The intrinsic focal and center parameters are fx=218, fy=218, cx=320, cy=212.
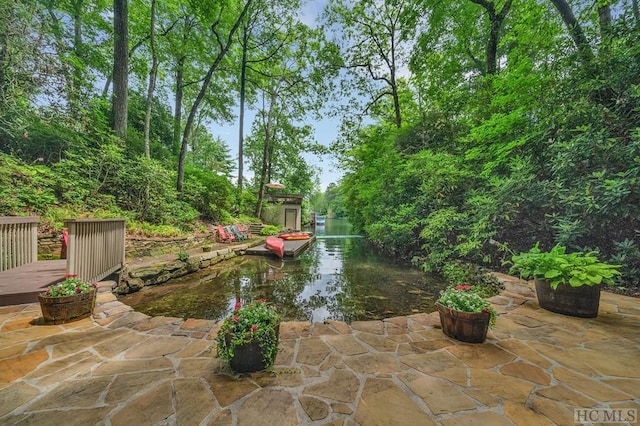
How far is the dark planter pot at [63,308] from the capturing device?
2.35 metres

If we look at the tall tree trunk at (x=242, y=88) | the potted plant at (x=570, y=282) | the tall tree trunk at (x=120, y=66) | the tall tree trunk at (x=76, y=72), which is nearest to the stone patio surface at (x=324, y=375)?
the potted plant at (x=570, y=282)

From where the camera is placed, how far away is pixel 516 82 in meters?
5.13

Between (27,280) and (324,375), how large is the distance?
4.40m

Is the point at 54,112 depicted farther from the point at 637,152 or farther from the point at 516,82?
the point at 637,152

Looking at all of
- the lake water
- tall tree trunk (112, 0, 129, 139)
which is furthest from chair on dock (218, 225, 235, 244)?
tall tree trunk (112, 0, 129, 139)

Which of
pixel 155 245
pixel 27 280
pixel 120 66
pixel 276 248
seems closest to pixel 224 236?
pixel 276 248

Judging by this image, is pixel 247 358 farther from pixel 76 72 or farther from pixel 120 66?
pixel 120 66

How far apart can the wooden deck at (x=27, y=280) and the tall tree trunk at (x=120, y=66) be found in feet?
18.6

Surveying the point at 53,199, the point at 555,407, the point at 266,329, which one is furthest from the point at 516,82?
the point at 53,199

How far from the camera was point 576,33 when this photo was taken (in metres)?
4.61

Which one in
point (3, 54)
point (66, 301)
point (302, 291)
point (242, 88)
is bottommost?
point (302, 291)

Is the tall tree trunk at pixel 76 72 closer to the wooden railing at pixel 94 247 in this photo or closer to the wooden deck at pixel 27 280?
the wooden railing at pixel 94 247

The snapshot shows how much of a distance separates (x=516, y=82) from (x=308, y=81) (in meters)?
11.9

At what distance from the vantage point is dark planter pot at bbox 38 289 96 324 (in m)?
2.35
